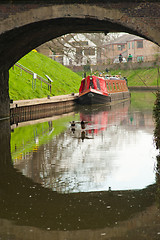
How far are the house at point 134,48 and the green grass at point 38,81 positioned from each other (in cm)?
2561

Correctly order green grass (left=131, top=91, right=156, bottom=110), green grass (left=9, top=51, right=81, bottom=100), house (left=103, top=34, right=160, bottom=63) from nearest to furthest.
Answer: green grass (left=9, top=51, right=81, bottom=100) < green grass (left=131, top=91, right=156, bottom=110) < house (left=103, top=34, right=160, bottom=63)

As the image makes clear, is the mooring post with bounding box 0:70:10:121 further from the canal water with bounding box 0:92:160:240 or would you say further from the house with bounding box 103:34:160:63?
the house with bounding box 103:34:160:63

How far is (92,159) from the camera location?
501 inches

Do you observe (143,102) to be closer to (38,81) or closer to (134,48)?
(38,81)

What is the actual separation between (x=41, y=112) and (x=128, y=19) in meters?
16.0

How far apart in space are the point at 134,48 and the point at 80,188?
70.6 m

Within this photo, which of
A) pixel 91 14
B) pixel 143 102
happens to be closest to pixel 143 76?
pixel 143 102

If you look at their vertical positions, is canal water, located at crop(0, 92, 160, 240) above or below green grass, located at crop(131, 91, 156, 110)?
below

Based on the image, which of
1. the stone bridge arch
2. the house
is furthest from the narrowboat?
the house

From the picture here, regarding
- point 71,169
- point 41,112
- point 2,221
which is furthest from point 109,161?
point 41,112

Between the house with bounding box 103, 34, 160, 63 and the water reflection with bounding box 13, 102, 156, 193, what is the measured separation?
49.3 meters

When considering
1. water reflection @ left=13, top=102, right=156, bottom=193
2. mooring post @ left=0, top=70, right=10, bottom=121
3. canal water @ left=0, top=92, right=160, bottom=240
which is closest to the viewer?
canal water @ left=0, top=92, right=160, bottom=240

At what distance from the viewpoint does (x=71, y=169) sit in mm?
11531

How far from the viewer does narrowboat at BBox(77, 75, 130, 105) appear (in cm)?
3400
